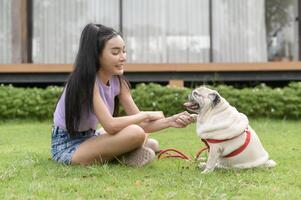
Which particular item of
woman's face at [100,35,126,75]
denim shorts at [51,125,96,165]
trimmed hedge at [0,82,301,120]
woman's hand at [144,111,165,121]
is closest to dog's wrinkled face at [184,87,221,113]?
woman's hand at [144,111,165,121]

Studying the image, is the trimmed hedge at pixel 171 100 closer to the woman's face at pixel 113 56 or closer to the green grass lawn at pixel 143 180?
the green grass lawn at pixel 143 180

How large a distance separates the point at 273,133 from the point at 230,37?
14.4 ft

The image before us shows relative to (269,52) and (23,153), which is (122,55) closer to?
(23,153)

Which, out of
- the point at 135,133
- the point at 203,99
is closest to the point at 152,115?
the point at 135,133

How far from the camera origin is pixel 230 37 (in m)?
12.2

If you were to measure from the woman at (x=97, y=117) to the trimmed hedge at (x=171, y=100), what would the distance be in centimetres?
497

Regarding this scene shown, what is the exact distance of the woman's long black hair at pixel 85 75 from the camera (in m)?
4.99

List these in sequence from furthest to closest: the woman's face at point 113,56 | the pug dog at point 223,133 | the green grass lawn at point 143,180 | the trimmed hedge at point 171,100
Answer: the trimmed hedge at point 171,100 → the woman's face at point 113,56 → the pug dog at point 223,133 → the green grass lawn at point 143,180

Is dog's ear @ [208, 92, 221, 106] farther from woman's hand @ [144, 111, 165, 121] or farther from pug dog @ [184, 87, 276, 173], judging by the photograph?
woman's hand @ [144, 111, 165, 121]

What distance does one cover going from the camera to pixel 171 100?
10289 mm

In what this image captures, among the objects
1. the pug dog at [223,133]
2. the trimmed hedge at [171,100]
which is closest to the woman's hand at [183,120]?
the pug dog at [223,133]

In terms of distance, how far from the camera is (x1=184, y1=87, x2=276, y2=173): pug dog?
4734 mm

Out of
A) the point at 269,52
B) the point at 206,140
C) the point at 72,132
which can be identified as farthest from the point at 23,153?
the point at 269,52

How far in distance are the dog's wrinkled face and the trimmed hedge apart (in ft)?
17.4
